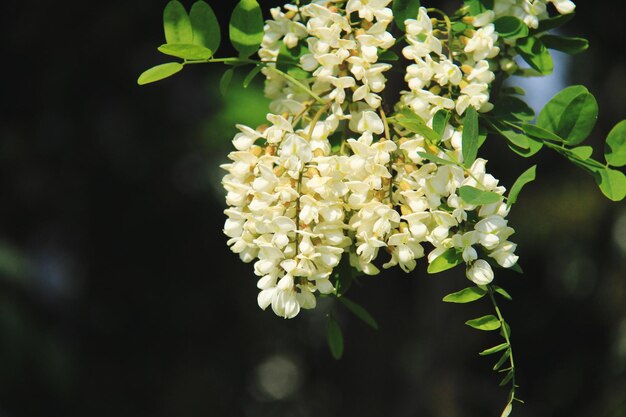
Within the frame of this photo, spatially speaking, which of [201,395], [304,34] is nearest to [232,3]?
[304,34]

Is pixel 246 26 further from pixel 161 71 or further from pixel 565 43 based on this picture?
pixel 565 43

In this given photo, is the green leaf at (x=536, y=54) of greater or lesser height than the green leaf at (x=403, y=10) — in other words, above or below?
below

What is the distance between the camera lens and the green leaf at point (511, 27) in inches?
24.7

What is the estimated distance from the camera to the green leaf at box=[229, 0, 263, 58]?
2.19 ft

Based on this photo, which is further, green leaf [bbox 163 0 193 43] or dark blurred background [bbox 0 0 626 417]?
dark blurred background [bbox 0 0 626 417]

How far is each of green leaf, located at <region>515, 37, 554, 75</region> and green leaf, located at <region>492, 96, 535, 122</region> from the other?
0.11 ft

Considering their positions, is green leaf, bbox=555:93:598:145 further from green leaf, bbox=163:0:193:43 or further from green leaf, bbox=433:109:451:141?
green leaf, bbox=163:0:193:43

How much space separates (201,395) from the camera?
308 cm

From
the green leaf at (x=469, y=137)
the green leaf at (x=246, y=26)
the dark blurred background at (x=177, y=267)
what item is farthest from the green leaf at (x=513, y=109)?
the dark blurred background at (x=177, y=267)

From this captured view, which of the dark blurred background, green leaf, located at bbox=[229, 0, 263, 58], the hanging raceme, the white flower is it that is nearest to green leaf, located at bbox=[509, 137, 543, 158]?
the hanging raceme

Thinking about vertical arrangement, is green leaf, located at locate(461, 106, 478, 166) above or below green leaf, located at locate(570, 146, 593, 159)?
above

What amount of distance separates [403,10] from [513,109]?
0.13m

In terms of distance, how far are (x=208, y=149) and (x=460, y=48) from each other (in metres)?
1.42

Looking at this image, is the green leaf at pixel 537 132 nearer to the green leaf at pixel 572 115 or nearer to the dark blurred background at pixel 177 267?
the green leaf at pixel 572 115
